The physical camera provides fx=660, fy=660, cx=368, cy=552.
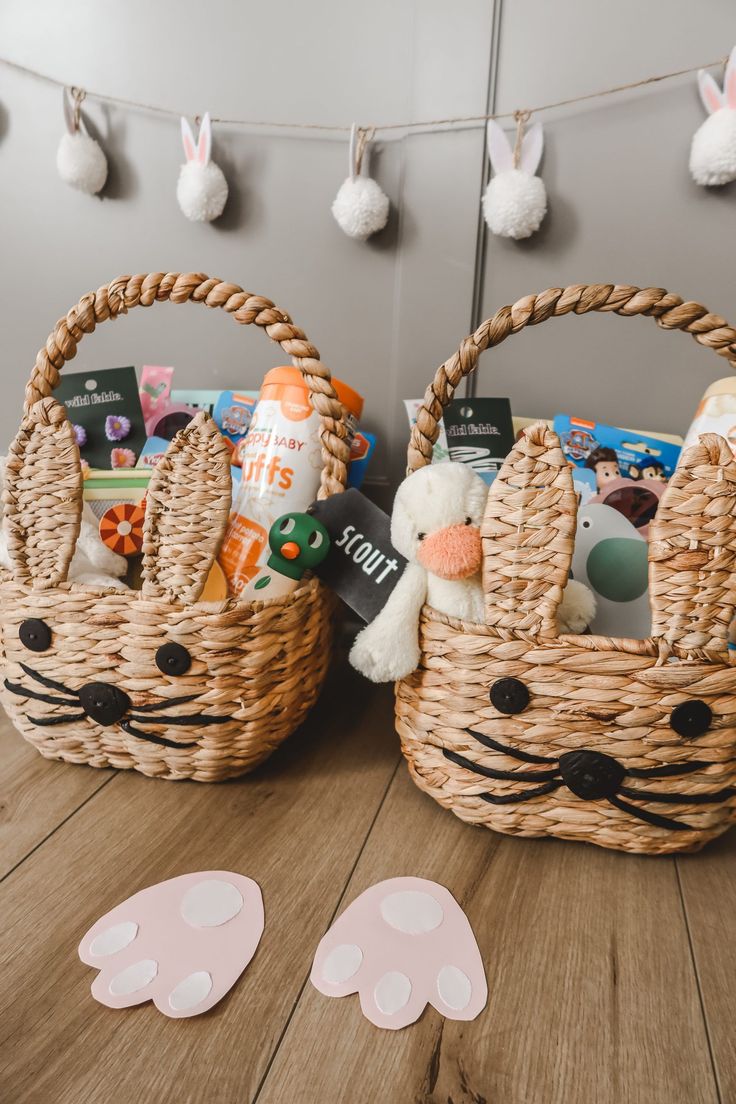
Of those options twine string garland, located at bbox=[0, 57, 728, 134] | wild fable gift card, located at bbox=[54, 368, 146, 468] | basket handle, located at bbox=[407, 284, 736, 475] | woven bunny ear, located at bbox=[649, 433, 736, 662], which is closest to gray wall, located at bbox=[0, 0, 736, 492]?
twine string garland, located at bbox=[0, 57, 728, 134]

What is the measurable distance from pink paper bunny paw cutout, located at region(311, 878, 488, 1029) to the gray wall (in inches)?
28.9

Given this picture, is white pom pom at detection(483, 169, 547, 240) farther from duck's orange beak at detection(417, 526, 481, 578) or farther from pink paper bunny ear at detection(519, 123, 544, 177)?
duck's orange beak at detection(417, 526, 481, 578)

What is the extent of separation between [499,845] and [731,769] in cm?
23

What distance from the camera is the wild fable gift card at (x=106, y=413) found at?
92 cm

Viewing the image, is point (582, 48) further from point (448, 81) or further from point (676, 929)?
point (676, 929)

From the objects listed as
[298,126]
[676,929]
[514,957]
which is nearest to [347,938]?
[514,957]

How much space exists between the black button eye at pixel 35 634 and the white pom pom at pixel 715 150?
1.02m

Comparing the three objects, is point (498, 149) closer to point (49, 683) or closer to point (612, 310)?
point (612, 310)

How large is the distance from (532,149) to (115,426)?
72cm

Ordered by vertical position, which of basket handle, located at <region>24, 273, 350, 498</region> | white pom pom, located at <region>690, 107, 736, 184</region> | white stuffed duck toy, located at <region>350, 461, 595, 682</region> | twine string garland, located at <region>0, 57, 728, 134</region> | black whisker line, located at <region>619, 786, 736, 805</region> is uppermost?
twine string garland, located at <region>0, 57, 728, 134</region>

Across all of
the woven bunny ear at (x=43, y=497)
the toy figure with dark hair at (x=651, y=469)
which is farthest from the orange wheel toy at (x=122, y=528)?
the toy figure with dark hair at (x=651, y=469)

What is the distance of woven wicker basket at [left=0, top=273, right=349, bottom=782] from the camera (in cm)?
65

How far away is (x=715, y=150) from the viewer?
0.88 meters

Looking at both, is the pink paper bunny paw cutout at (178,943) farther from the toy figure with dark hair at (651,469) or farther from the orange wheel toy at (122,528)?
the toy figure with dark hair at (651,469)
